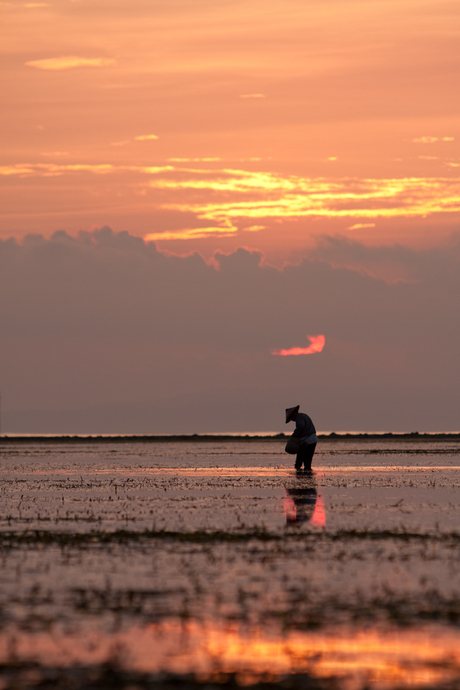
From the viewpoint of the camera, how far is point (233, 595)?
42.3 feet

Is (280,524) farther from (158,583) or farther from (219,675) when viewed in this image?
(219,675)

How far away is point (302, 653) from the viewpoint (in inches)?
389

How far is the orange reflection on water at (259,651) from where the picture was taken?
9203 mm

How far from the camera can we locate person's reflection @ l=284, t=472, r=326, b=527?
869 inches

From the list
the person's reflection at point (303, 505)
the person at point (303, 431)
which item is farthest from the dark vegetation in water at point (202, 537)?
the person at point (303, 431)

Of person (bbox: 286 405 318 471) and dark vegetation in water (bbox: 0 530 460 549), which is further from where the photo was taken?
person (bbox: 286 405 318 471)

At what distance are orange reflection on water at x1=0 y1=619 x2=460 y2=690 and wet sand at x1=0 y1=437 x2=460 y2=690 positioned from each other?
0.07 feet

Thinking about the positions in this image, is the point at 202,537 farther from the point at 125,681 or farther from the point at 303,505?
the point at 125,681

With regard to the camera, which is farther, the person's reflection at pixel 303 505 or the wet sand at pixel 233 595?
the person's reflection at pixel 303 505

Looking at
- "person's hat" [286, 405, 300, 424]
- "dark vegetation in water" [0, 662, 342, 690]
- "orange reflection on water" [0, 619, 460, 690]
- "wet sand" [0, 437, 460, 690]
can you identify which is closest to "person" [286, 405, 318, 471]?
"person's hat" [286, 405, 300, 424]

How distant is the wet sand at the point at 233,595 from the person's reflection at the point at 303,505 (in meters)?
0.10

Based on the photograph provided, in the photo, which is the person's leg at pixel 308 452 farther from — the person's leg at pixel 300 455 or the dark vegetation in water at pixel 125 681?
the dark vegetation in water at pixel 125 681

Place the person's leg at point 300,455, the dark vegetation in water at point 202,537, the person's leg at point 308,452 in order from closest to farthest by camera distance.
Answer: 1. the dark vegetation in water at point 202,537
2. the person's leg at point 308,452
3. the person's leg at point 300,455

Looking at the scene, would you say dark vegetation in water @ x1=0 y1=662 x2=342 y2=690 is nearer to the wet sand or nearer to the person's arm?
the wet sand
